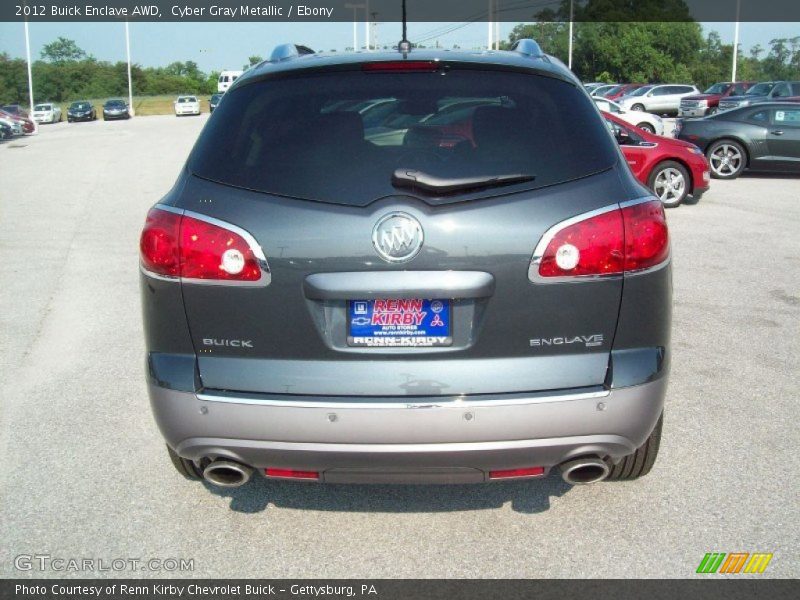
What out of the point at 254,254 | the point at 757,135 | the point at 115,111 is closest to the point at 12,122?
the point at 115,111

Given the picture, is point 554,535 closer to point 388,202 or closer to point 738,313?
point 388,202

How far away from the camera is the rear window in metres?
3.04

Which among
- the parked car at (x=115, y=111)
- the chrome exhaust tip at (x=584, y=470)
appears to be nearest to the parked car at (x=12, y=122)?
the parked car at (x=115, y=111)

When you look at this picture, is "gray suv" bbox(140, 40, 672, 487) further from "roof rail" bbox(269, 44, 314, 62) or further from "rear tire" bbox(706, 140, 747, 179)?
"rear tire" bbox(706, 140, 747, 179)

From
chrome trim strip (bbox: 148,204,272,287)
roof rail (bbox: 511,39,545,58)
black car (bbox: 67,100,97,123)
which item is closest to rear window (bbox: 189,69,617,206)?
chrome trim strip (bbox: 148,204,272,287)

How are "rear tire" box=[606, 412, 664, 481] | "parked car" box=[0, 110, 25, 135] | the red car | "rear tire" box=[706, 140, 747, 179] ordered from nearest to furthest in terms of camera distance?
1. "rear tire" box=[606, 412, 664, 481]
2. the red car
3. "rear tire" box=[706, 140, 747, 179]
4. "parked car" box=[0, 110, 25, 135]

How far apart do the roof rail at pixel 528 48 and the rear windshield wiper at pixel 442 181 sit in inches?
38.9

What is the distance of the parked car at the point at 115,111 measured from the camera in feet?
209

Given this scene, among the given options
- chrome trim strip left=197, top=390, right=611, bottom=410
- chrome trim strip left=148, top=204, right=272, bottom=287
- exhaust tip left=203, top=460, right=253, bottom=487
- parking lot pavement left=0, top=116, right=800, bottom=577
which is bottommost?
parking lot pavement left=0, top=116, right=800, bottom=577

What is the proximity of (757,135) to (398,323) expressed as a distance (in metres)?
16.6

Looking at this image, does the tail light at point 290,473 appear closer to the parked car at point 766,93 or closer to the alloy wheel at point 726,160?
the alloy wheel at point 726,160

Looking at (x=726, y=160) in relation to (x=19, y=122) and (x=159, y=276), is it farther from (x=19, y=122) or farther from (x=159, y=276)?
(x=19, y=122)

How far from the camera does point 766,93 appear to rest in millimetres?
39312

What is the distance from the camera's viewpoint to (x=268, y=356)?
120 inches
